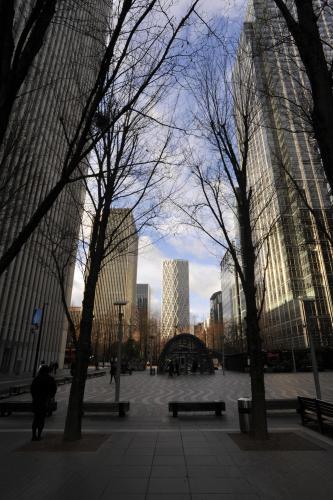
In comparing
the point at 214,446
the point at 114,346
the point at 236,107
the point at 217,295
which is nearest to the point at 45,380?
the point at 214,446

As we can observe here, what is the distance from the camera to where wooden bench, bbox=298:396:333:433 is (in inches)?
308

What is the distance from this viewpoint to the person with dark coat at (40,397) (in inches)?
299

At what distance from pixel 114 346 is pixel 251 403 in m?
60.0

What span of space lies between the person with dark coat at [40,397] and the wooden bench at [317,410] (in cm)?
691

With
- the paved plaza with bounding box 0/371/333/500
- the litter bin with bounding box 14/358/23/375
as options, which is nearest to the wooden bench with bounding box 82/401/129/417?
the paved plaza with bounding box 0/371/333/500

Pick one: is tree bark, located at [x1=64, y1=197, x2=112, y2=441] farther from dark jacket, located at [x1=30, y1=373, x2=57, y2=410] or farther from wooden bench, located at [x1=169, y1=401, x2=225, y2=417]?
wooden bench, located at [x1=169, y1=401, x2=225, y2=417]

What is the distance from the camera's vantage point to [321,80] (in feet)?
10.5

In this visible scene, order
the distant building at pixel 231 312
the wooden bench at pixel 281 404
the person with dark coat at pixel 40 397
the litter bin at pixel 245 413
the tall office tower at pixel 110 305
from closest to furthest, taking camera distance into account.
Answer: the person with dark coat at pixel 40 397
the litter bin at pixel 245 413
the wooden bench at pixel 281 404
the tall office tower at pixel 110 305
the distant building at pixel 231 312

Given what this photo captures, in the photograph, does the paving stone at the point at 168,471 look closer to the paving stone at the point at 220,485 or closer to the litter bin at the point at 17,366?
the paving stone at the point at 220,485

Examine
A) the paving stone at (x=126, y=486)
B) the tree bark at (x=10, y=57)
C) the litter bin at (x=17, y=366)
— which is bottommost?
the paving stone at (x=126, y=486)

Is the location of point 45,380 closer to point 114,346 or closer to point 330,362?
point 330,362

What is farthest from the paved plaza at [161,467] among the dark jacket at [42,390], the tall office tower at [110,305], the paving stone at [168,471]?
the tall office tower at [110,305]

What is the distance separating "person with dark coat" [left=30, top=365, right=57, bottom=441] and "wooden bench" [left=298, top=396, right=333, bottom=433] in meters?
6.91

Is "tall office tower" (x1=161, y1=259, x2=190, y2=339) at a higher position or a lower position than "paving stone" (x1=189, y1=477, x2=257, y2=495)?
higher
